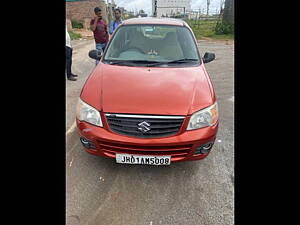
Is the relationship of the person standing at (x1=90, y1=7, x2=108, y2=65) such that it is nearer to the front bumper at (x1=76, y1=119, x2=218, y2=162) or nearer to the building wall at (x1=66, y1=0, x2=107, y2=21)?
the front bumper at (x1=76, y1=119, x2=218, y2=162)

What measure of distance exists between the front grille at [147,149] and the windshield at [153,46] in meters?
1.22

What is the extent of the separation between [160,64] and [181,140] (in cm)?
121

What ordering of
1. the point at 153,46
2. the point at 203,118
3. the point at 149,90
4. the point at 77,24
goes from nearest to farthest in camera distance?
the point at 203,118 < the point at 149,90 < the point at 153,46 < the point at 77,24

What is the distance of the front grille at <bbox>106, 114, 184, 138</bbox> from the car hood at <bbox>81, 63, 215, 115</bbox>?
0.05 m

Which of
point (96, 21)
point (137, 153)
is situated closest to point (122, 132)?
point (137, 153)

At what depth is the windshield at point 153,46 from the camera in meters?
2.93

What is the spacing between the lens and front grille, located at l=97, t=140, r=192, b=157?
1.99 metres

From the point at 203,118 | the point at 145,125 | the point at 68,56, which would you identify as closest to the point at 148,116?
the point at 145,125

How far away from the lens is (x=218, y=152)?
2.79m

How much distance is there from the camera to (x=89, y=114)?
2.12m

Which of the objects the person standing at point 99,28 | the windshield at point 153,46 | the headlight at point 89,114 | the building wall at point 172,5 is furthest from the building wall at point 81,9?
the headlight at point 89,114

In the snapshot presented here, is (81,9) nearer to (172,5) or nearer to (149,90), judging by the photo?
(172,5)

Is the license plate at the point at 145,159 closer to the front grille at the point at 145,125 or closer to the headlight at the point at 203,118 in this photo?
the front grille at the point at 145,125

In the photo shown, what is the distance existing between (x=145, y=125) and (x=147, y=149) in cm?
22
